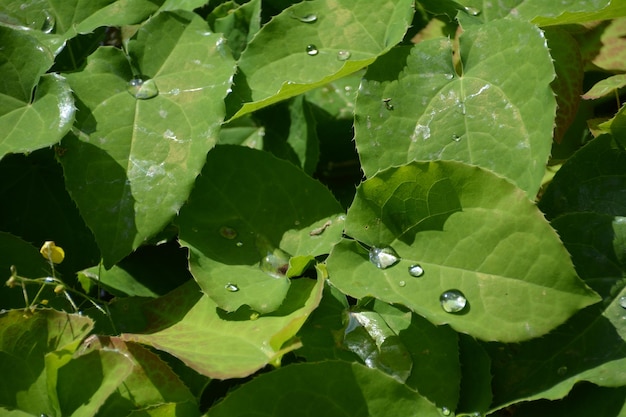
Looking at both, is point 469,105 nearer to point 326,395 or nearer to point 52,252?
point 326,395

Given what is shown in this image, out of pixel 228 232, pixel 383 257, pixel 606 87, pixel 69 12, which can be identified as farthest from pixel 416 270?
pixel 69 12

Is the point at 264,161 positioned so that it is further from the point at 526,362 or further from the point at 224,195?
the point at 526,362

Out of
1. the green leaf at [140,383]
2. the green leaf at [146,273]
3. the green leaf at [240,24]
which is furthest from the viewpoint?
the green leaf at [240,24]

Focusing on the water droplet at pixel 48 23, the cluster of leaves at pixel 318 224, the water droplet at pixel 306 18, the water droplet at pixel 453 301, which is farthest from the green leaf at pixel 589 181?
the water droplet at pixel 48 23

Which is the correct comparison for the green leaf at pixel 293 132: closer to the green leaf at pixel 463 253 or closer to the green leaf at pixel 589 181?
the green leaf at pixel 463 253

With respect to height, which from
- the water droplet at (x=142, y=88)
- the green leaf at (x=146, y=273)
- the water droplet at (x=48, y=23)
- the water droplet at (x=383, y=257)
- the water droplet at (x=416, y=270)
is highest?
the water droplet at (x=48, y=23)

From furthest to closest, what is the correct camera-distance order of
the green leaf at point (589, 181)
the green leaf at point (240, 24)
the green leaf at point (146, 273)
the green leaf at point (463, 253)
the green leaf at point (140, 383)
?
1. the green leaf at point (240, 24)
2. the green leaf at point (146, 273)
3. the green leaf at point (589, 181)
4. the green leaf at point (140, 383)
5. the green leaf at point (463, 253)

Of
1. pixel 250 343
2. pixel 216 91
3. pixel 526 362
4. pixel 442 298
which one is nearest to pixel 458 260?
pixel 442 298
